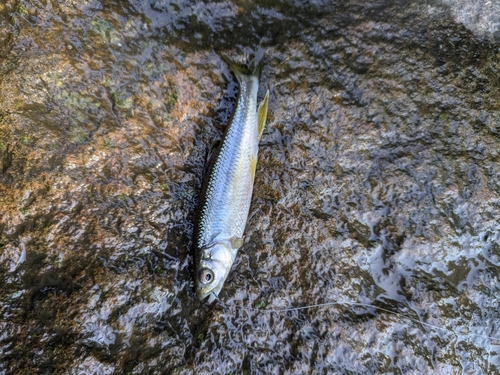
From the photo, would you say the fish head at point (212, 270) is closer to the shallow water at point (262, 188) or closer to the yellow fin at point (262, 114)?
the shallow water at point (262, 188)

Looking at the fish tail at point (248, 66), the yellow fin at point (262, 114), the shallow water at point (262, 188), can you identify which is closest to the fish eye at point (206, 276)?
the shallow water at point (262, 188)

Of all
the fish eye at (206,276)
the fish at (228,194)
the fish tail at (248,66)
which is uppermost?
the fish tail at (248,66)

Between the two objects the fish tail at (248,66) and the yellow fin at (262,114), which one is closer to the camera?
the yellow fin at (262,114)

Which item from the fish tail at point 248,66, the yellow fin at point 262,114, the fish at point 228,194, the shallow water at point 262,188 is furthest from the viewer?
the fish tail at point 248,66

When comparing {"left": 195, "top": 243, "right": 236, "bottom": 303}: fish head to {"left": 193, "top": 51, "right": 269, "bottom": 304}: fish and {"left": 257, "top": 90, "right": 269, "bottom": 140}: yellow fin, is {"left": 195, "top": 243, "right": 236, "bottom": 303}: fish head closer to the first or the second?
{"left": 193, "top": 51, "right": 269, "bottom": 304}: fish

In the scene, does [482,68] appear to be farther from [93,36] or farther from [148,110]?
[93,36]

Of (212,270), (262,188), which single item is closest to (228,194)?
(262,188)

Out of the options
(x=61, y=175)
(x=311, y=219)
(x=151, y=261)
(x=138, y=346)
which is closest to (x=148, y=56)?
(x=61, y=175)
